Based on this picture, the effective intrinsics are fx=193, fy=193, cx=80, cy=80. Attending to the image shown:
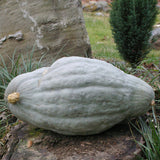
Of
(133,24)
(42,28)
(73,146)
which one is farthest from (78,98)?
(133,24)

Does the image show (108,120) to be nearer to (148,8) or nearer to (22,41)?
(22,41)

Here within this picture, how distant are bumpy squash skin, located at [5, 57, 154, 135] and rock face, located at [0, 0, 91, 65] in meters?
1.80

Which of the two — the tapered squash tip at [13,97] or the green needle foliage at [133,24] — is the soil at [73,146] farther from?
the green needle foliage at [133,24]

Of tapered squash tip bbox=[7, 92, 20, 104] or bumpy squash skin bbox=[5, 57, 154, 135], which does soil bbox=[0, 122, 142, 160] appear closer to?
bumpy squash skin bbox=[5, 57, 154, 135]

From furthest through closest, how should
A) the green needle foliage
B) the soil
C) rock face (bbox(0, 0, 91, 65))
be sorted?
1. the green needle foliage
2. rock face (bbox(0, 0, 91, 65))
3. the soil

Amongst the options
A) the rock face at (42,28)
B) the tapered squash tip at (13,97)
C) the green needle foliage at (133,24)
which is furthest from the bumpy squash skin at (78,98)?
the green needle foliage at (133,24)

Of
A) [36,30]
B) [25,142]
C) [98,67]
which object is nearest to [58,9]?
[36,30]

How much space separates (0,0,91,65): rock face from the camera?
3121mm

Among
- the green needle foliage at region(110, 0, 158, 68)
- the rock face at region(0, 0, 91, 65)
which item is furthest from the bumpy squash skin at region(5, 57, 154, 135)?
the green needle foliage at region(110, 0, 158, 68)

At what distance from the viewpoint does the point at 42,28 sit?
3.23 metres

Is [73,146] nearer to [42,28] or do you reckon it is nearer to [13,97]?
[13,97]

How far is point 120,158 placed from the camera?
1.32m

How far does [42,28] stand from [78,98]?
7.26 ft

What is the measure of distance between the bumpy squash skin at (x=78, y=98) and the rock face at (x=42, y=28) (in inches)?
70.8
